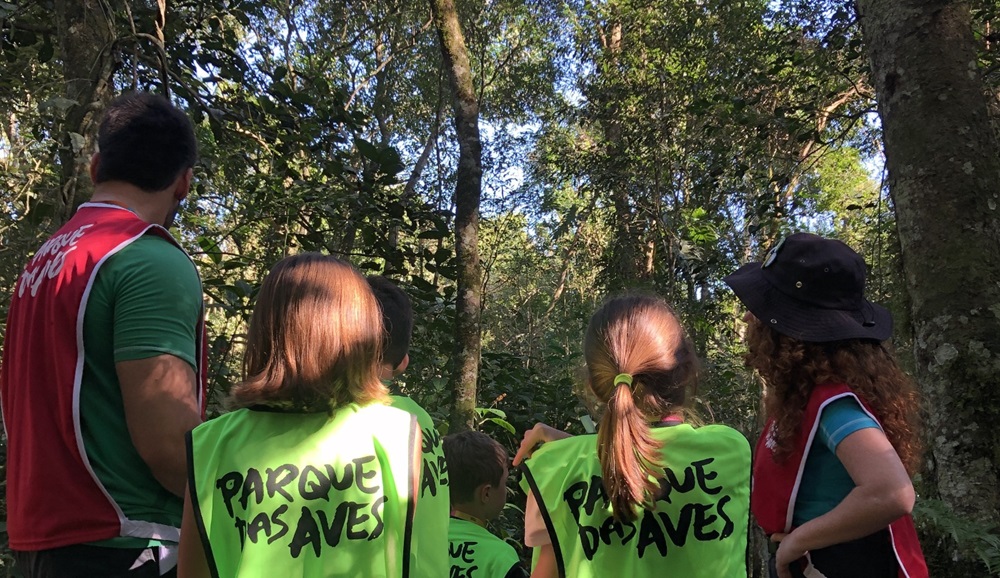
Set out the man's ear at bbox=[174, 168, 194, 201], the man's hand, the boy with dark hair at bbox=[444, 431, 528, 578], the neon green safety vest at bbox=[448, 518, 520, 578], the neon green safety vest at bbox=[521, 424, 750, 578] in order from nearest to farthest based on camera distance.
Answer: the neon green safety vest at bbox=[521, 424, 750, 578] → the man's ear at bbox=[174, 168, 194, 201] → the man's hand → the neon green safety vest at bbox=[448, 518, 520, 578] → the boy with dark hair at bbox=[444, 431, 528, 578]

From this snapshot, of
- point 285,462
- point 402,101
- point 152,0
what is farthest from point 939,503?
point 402,101

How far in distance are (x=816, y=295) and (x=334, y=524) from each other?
128 centimetres

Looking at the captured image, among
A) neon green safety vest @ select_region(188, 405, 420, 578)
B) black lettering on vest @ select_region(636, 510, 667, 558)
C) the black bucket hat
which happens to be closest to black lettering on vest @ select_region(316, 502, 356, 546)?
neon green safety vest @ select_region(188, 405, 420, 578)

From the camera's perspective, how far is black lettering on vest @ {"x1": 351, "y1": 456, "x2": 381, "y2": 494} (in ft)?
4.90

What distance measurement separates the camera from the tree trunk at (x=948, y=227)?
257 centimetres

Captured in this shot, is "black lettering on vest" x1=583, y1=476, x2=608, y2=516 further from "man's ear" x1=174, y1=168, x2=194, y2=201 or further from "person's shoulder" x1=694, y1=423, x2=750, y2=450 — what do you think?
"man's ear" x1=174, y1=168, x2=194, y2=201

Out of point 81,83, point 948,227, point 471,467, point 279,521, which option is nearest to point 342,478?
point 279,521

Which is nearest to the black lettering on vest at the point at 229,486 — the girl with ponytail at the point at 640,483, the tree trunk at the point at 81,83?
the girl with ponytail at the point at 640,483

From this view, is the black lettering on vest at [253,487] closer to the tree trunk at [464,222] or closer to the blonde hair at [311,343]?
the blonde hair at [311,343]

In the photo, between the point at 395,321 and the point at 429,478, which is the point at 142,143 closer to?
the point at 395,321

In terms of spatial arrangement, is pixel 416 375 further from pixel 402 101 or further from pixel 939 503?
pixel 402 101

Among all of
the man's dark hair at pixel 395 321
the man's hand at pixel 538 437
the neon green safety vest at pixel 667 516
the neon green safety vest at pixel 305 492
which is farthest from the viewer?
A: the man's dark hair at pixel 395 321

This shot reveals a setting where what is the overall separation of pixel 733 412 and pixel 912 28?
614 cm

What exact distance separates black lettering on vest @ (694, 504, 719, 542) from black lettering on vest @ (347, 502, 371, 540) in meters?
0.77
